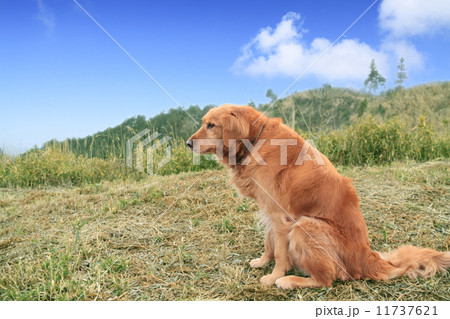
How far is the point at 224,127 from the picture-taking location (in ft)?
10.2

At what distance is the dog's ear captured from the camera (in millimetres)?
3035

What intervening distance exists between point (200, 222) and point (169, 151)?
4596mm

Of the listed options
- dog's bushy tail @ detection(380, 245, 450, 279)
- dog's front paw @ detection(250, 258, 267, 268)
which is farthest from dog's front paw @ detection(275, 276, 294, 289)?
dog's bushy tail @ detection(380, 245, 450, 279)

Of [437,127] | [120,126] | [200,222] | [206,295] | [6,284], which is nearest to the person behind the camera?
[206,295]

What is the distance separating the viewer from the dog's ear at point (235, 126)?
9.96 ft

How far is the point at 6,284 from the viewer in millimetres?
3076

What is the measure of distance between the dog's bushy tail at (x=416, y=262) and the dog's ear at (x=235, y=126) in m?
1.68

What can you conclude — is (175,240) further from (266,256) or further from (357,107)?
(357,107)

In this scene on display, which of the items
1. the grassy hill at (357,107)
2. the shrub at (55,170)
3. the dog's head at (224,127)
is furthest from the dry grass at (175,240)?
the shrub at (55,170)

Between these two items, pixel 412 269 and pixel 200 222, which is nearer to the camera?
pixel 412 269

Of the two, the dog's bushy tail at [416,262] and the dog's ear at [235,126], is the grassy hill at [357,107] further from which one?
the dog's bushy tail at [416,262]

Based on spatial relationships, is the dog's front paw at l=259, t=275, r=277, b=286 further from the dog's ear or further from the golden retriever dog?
the dog's ear

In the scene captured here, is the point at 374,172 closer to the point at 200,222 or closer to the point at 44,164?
the point at 200,222

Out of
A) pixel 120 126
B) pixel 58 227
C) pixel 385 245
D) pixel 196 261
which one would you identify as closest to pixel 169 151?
pixel 120 126
